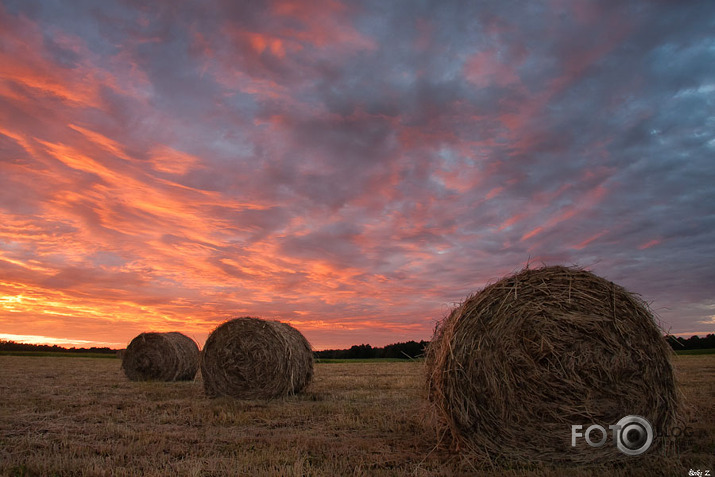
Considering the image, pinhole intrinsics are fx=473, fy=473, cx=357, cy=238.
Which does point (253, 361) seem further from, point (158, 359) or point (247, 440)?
point (158, 359)

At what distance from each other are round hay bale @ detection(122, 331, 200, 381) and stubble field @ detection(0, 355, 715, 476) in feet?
20.4

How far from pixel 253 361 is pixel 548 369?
25.7 feet

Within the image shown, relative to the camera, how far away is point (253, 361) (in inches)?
462

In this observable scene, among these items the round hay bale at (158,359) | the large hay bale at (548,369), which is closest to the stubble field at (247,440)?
the large hay bale at (548,369)

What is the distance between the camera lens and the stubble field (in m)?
4.91

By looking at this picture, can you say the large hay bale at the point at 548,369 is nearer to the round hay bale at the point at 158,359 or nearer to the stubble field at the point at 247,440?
the stubble field at the point at 247,440

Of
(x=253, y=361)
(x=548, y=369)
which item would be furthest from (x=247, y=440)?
(x=253, y=361)

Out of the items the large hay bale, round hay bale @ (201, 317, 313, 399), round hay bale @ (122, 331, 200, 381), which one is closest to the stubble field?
the large hay bale

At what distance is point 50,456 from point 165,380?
38.6 feet

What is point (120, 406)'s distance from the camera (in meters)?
9.24

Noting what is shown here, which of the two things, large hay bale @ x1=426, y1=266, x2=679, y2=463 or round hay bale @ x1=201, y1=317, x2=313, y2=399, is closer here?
large hay bale @ x1=426, y1=266, x2=679, y2=463

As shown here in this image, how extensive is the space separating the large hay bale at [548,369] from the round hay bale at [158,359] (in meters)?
13.0

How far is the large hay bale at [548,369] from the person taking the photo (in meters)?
5.62

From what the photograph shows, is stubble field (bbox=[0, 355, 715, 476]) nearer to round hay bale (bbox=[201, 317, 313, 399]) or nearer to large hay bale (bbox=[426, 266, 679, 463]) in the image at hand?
large hay bale (bbox=[426, 266, 679, 463])
